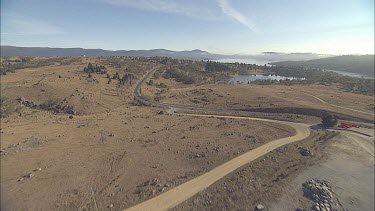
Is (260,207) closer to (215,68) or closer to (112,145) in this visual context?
(112,145)

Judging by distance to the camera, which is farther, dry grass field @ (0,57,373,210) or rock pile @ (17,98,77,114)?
rock pile @ (17,98,77,114)

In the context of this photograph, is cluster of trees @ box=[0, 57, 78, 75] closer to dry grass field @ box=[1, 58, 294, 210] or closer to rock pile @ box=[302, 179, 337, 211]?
dry grass field @ box=[1, 58, 294, 210]

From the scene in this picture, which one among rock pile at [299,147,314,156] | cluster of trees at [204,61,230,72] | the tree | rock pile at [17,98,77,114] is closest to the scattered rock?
rock pile at [299,147,314,156]

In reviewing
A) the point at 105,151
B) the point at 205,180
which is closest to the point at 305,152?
the point at 205,180

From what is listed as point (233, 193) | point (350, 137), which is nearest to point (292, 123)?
point (350, 137)

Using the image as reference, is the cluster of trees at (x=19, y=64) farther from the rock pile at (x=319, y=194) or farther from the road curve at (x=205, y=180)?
the rock pile at (x=319, y=194)

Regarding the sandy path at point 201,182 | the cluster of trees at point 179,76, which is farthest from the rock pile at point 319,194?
the cluster of trees at point 179,76
